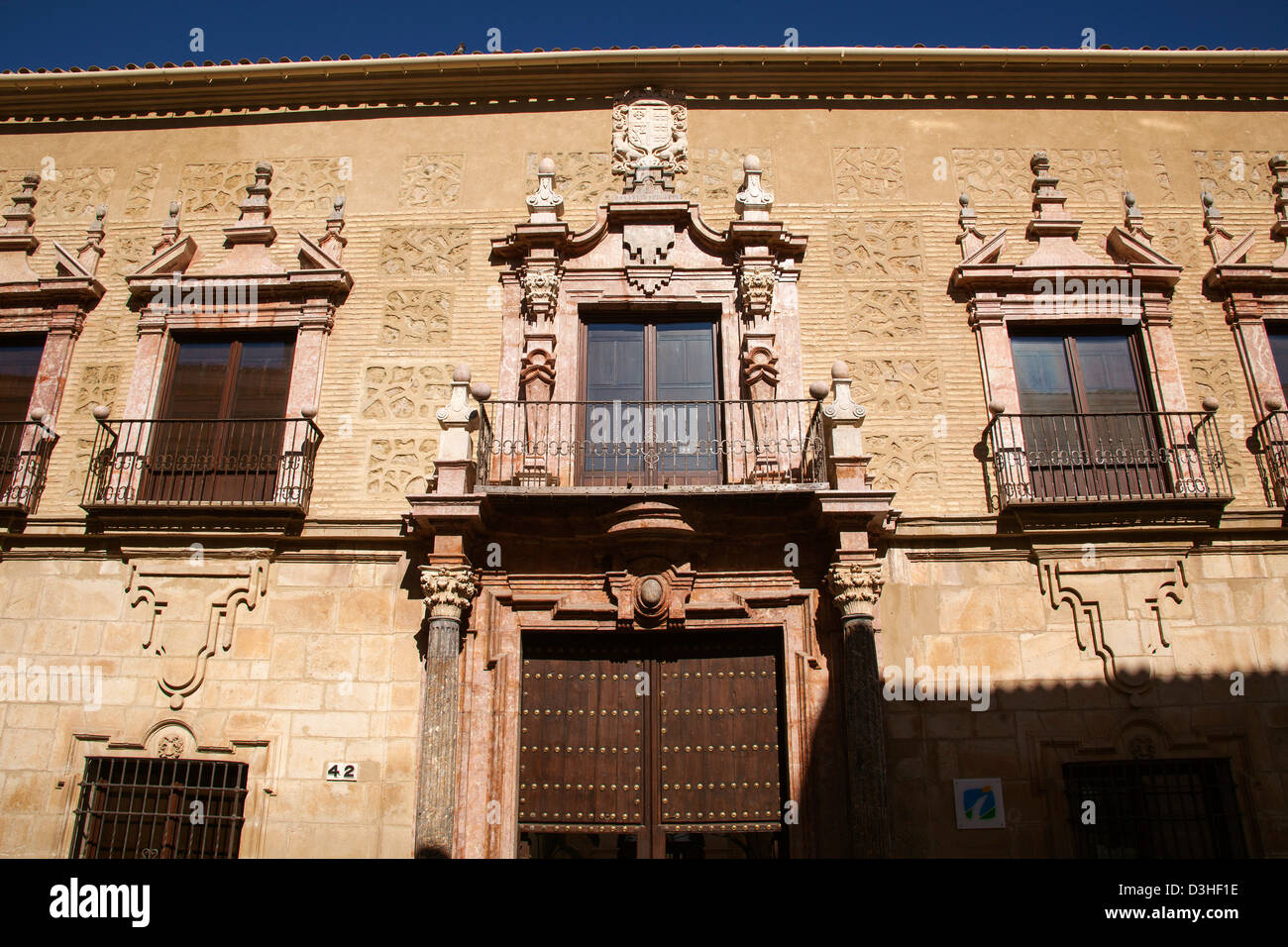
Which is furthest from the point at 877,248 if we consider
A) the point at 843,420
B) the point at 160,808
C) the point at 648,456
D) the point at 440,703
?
the point at 160,808

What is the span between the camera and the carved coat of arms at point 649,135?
30.4ft

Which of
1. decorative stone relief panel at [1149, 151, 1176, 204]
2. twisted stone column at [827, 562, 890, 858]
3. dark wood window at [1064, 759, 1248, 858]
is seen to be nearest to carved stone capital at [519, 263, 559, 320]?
twisted stone column at [827, 562, 890, 858]

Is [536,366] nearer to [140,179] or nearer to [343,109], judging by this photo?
[343,109]

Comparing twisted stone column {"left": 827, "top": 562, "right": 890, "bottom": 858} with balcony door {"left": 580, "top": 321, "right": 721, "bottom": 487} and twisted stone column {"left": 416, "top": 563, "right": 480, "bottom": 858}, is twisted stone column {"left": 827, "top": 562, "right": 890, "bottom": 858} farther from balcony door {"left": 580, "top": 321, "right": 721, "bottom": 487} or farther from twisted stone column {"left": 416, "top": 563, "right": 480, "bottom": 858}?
twisted stone column {"left": 416, "top": 563, "right": 480, "bottom": 858}

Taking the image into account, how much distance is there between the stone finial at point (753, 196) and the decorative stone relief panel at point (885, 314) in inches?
44.6

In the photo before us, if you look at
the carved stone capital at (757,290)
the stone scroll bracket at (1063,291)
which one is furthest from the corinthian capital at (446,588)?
the stone scroll bracket at (1063,291)

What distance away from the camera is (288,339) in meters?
8.77

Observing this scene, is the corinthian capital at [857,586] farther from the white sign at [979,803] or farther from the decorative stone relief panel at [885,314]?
the decorative stone relief panel at [885,314]

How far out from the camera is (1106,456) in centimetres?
797

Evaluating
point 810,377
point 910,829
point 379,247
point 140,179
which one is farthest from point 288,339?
point 910,829

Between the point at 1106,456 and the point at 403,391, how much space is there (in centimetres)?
604

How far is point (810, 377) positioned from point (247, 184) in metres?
5.91

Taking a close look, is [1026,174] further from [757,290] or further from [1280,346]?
[757,290]

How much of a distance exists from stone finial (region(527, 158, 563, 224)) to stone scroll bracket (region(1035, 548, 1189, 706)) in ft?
17.1
